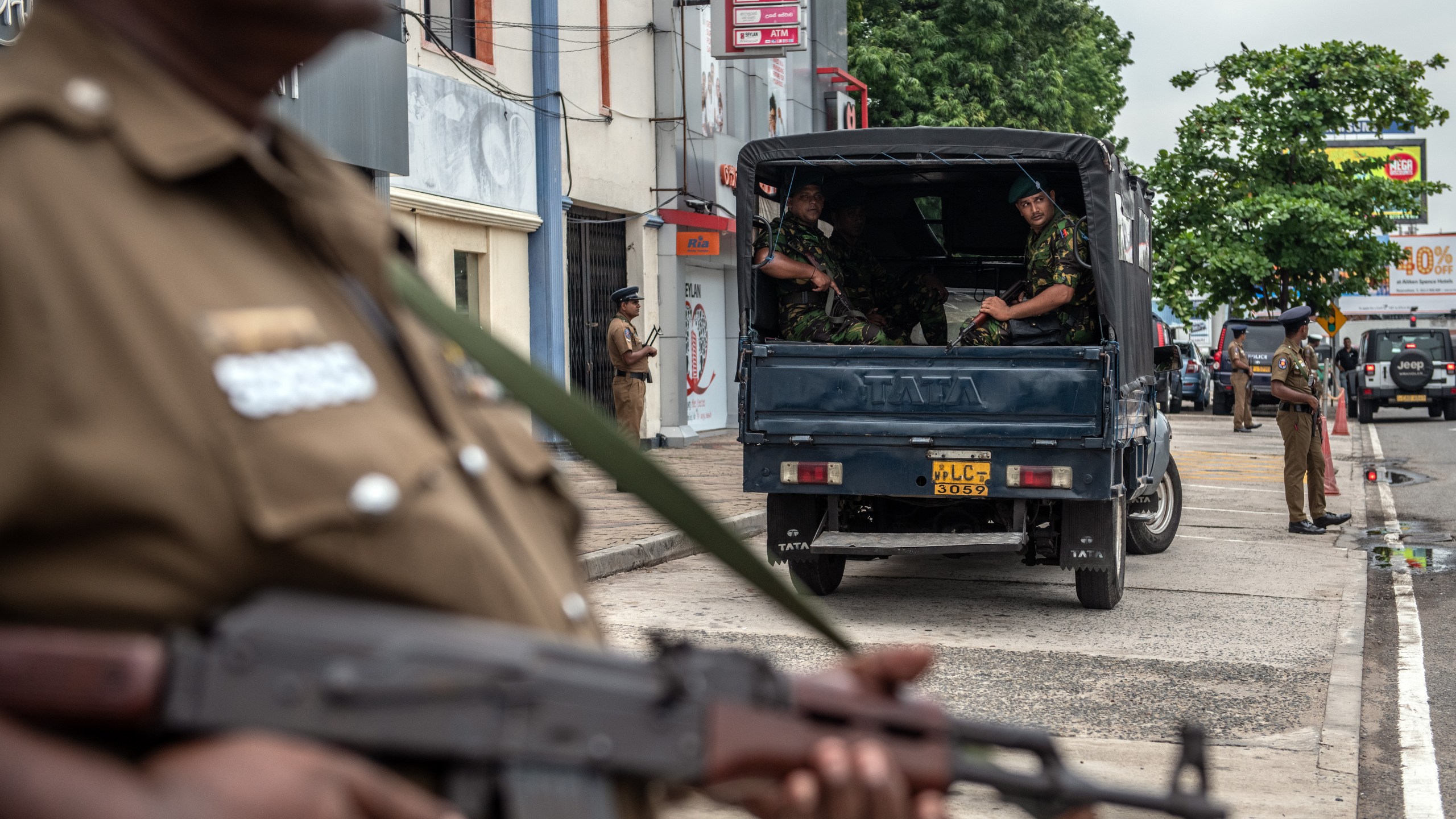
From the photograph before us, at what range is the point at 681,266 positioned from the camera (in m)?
19.3

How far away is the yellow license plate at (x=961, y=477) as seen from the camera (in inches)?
301

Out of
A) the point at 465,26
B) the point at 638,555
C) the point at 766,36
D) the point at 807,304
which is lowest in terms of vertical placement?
the point at 638,555

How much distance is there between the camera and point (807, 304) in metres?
8.65

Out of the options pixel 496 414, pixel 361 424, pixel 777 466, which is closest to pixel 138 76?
pixel 361 424

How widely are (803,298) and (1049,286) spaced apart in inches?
60.1

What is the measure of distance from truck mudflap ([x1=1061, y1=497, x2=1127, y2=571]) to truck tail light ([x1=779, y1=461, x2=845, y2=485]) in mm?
1290

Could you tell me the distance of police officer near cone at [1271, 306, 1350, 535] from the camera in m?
11.8

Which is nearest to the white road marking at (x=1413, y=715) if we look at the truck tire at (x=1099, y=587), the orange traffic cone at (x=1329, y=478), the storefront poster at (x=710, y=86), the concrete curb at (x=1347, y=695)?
the concrete curb at (x=1347, y=695)

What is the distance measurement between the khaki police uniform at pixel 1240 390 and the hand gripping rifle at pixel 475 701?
25.5 metres

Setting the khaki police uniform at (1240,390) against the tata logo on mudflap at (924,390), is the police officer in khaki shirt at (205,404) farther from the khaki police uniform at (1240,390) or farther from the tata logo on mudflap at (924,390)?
the khaki police uniform at (1240,390)

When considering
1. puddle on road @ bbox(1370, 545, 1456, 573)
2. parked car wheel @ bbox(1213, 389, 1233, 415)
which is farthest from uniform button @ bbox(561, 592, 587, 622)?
Result: parked car wheel @ bbox(1213, 389, 1233, 415)

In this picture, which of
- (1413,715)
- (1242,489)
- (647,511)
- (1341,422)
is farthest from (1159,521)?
(1341,422)

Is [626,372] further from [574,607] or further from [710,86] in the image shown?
[574,607]

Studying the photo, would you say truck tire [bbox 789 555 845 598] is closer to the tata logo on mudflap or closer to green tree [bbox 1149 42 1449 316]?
the tata logo on mudflap
